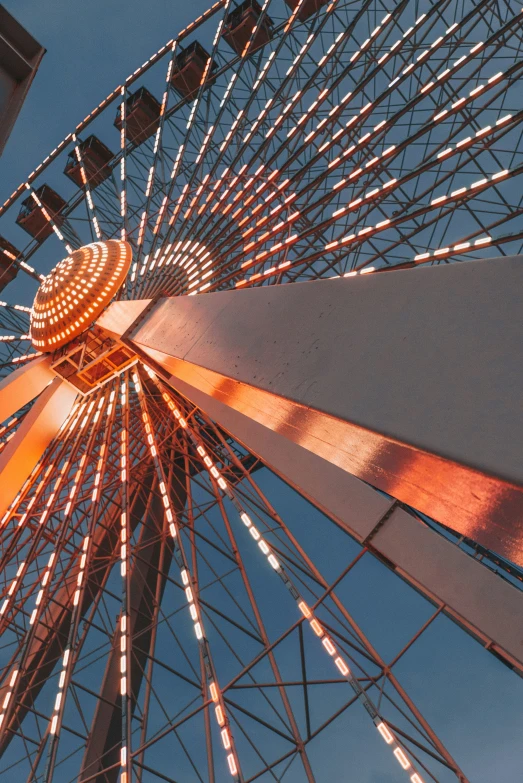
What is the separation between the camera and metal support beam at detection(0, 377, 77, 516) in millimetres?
10195

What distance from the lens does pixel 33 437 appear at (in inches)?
416

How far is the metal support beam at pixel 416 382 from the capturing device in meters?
2.47

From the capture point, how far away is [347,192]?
18.0 meters

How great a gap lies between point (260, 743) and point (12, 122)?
4206 cm

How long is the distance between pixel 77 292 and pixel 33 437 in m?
2.38

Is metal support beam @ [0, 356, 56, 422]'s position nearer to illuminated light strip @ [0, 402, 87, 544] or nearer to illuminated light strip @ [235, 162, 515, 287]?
illuminated light strip @ [0, 402, 87, 544]

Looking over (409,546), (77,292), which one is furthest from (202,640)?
(77,292)

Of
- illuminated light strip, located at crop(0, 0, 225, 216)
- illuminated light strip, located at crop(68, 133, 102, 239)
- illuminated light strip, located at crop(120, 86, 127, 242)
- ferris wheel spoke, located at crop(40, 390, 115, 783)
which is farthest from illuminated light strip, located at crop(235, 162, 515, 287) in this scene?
illuminated light strip, located at crop(0, 0, 225, 216)

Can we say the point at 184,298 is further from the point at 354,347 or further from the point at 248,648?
the point at 248,648

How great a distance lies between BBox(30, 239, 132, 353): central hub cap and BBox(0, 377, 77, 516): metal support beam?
2.55 feet

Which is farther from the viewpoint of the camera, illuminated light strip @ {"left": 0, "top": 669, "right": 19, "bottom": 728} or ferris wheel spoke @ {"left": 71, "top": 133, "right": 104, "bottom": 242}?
ferris wheel spoke @ {"left": 71, "top": 133, "right": 104, "bottom": 242}

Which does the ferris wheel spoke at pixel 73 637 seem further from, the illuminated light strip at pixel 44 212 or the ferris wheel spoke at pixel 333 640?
the illuminated light strip at pixel 44 212

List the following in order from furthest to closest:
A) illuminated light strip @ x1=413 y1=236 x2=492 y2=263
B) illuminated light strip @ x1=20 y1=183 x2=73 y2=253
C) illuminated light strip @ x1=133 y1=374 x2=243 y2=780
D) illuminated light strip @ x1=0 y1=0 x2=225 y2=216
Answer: illuminated light strip @ x1=20 y1=183 x2=73 y2=253 → illuminated light strip @ x1=0 y1=0 x2=225 y2=216 → illuminated light strip @ x1=133 y1=374 x2=243 y2=780 → illuminated light strip @ x1=413 y1=236 x2=492 y2=263

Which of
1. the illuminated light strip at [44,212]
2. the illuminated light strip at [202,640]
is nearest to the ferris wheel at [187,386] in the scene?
the illuminated light strip at [202,640]
